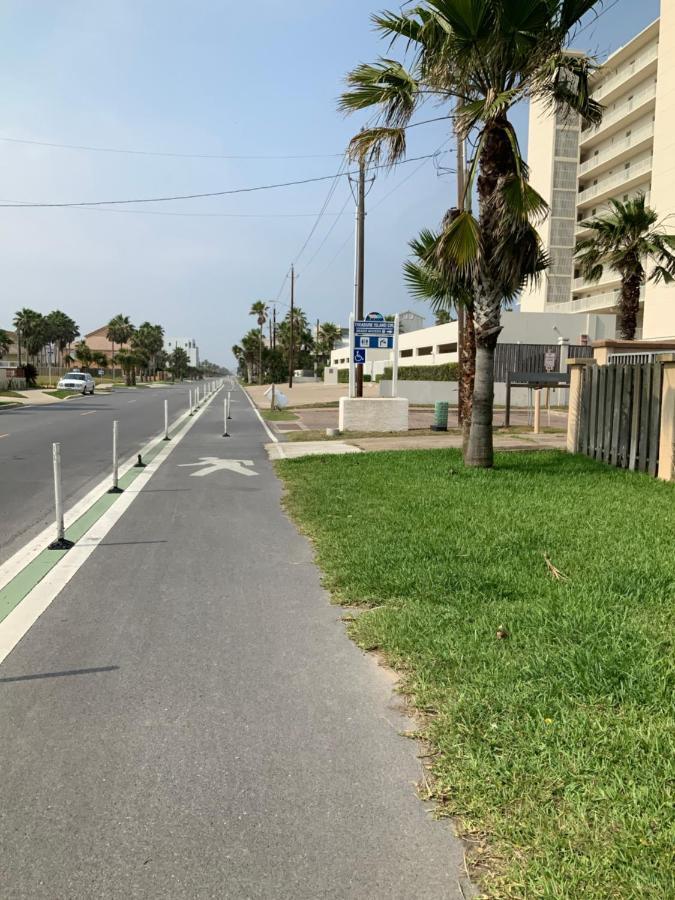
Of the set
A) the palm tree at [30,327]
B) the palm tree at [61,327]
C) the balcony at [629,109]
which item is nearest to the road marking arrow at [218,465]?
the balcony at [629,109]

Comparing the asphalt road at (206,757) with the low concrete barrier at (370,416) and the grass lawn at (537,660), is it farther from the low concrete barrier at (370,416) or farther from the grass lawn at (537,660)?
the low concrete barrier at (370,416)

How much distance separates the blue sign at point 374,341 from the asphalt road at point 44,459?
6445 mm

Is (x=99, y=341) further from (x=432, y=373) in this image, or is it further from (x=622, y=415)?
(x=622, y=415)

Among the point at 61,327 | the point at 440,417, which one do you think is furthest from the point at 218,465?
the point at 61,327

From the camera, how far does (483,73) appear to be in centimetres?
986

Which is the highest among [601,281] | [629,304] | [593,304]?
[601,281]

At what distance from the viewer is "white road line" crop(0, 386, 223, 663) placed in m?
4.46

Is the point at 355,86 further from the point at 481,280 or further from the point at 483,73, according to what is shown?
the point at 481,280

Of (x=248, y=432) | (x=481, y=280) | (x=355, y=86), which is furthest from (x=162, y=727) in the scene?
(x=248, y=432)

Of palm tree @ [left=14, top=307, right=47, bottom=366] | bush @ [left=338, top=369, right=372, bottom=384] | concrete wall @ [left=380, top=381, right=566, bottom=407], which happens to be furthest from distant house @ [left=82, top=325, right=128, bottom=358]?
concrete wall @ [left=380, top=381, right=566, bottom=407]

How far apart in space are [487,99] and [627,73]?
161ft

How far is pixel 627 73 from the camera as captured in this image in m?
48.9

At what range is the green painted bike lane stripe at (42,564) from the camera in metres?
5.14

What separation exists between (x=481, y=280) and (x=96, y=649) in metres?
8.08
